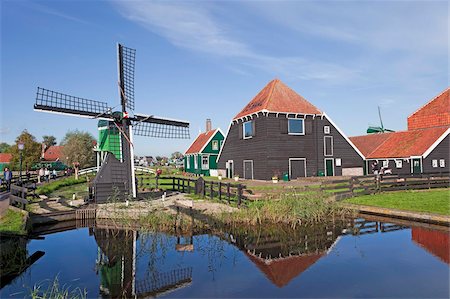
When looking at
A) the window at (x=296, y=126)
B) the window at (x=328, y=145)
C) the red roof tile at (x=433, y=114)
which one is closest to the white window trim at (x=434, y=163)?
the red roof tile at (x=433, y=114)

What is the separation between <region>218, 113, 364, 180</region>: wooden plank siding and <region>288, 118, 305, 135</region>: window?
0.91ft

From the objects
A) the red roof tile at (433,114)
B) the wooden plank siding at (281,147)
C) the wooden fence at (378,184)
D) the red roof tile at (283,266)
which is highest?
the red roof tile at (433,114)

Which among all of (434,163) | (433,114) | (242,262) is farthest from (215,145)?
(242,262)

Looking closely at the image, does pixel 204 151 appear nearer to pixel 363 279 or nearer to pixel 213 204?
pixel 213 204

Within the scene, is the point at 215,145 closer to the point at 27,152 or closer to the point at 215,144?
the point at 215,144

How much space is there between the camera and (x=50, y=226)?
12.9m

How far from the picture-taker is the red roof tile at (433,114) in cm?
2867

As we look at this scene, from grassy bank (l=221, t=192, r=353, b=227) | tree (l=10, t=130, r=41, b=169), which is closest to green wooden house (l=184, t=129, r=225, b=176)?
grassy bank (l=221, t=192, r=353, b=227)

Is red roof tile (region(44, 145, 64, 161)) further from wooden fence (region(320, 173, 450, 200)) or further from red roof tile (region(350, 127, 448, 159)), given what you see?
wooden fence (region(320, 173, 450, 200))

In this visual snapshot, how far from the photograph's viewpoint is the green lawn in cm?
1234

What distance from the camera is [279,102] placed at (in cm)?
2445

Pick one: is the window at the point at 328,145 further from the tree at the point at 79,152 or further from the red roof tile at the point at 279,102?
the tree at the point at 79,152

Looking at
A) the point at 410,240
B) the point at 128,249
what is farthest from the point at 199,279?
the point at 410,240

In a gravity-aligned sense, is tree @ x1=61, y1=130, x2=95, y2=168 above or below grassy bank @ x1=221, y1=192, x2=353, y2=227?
above
